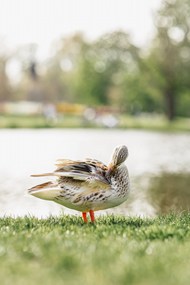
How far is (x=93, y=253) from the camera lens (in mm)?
5625

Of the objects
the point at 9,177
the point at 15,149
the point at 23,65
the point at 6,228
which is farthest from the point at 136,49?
the point at 6,228

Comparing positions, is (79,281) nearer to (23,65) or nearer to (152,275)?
(152,275)

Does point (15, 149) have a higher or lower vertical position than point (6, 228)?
lower

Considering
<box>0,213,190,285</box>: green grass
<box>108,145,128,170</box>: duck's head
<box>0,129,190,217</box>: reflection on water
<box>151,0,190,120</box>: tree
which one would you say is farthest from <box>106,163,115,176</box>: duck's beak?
<box>151,0,190,120</box>: tree

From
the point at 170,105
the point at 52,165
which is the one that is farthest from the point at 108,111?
the point at 52,165

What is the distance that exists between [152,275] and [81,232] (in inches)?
76.9

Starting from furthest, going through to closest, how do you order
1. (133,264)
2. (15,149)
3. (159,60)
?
1. (159,60)
2. (15,149)
3. (133,264)

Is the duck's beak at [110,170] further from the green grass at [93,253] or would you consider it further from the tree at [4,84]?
the tree at [4,84]

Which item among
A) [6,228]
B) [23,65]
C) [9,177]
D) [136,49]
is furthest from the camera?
[23,65]

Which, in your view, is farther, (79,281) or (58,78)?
(58,78)

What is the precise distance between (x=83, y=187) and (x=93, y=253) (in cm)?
196

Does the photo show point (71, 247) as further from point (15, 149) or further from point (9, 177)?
point (15, 149)

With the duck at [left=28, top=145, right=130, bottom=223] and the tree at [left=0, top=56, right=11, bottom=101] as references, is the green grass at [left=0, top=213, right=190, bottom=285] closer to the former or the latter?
the duck at [left=28, top=145, right=130, bottom=223]

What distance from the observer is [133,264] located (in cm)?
523
